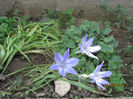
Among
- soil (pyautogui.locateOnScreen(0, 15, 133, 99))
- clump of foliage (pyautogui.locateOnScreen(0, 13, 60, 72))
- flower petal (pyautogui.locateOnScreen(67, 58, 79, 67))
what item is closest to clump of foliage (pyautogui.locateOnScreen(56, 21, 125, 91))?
soil (pyautogui.locateOnScreen(0, 15, 133, 99))

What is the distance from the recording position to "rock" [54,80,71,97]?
1.81 meters

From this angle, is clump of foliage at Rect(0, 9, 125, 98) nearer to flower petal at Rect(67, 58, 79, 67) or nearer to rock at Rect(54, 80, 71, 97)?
rock at Rect(54, 80, 71, 97)

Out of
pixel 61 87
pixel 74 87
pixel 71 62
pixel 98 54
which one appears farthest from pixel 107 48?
pixel 71 62

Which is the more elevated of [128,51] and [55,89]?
[128,51]

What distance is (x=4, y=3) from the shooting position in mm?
2797

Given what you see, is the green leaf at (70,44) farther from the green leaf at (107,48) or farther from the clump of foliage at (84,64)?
the green leaf at (107,48)

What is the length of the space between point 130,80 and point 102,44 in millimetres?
554

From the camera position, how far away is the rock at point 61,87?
5.93 ft

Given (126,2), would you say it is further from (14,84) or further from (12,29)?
(14,84)

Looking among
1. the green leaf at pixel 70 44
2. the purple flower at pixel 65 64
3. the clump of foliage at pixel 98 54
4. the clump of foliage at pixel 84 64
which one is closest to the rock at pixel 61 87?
the clump of foliage at pixel 84 64

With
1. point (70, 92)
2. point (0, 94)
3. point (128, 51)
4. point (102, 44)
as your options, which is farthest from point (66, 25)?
point (0, 94)

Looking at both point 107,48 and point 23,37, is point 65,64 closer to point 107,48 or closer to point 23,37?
point 107,48

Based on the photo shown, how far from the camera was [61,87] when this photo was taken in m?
1.83

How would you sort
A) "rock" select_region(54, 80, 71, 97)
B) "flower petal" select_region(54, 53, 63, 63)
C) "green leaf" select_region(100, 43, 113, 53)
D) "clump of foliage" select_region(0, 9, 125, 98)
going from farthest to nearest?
"green leaf" select_region(100, 43, 113, 53), "clump of foliage" select_region(0, 9, 125, 98), "rock" select_region(54, 80, 71, 97), "flower petal" select_region(54, 53, 63, 63)
